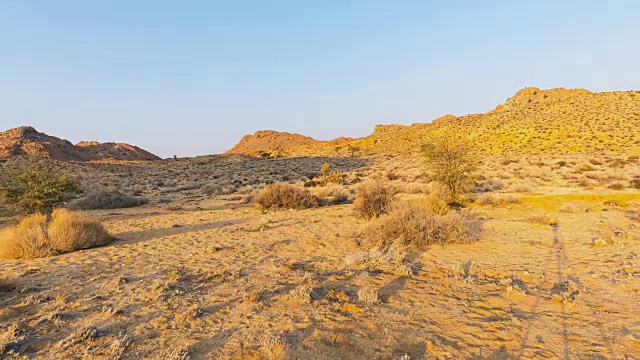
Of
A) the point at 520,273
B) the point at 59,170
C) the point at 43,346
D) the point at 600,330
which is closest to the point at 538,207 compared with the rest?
the point at 520,273

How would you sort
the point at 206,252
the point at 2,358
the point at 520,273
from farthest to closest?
the point at 206,252
the point at 520,273
the point at 2,358

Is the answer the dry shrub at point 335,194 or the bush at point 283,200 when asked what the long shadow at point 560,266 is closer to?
the bush at point 283,200

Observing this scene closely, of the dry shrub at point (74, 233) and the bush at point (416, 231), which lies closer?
the dry shrub at point (74, 233)

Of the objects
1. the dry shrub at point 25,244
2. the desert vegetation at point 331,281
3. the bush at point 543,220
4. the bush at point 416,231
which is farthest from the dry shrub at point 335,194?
the dry shrub at point 25,244

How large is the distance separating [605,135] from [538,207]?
113 feet

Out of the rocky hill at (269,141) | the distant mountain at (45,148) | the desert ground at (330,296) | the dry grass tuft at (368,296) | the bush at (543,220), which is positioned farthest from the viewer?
the rocky hill at (269,141)

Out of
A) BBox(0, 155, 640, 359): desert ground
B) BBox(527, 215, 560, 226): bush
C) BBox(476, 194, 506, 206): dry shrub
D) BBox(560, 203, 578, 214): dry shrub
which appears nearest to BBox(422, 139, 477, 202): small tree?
BBox(476, 194, 506, 206): dry shrub

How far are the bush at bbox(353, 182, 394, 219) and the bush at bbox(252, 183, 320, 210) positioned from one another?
3.68m

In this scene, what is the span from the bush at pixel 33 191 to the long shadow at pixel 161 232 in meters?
3.86

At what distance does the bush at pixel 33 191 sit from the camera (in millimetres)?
12344

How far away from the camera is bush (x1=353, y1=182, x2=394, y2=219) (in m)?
11.9

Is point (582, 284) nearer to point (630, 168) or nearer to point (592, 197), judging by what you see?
point (592, 197)

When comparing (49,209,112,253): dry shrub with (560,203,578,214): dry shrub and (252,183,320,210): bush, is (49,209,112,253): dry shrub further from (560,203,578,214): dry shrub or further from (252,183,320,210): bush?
(560,203,578,214): dry shrub

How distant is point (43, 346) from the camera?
4078mm
